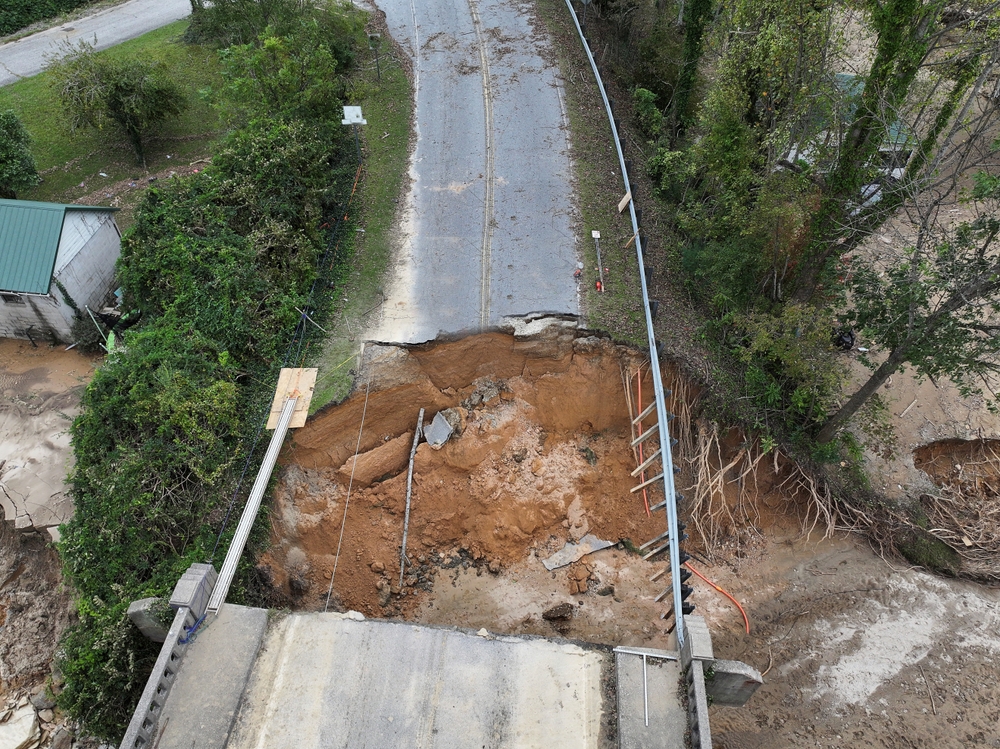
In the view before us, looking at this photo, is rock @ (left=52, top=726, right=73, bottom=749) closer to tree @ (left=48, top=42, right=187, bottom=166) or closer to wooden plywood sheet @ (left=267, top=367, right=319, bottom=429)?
wooden plywood sheet @ (left=267, top=367, right=319, bottom=429)

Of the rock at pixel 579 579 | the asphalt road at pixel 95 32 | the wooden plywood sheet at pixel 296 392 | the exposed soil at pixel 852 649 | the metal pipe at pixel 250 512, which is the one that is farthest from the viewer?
the asphalt road at pixel 95 32

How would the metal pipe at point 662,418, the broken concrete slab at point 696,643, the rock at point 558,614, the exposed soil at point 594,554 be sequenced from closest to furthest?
the broken concrete slab at point 696,643, the metal pipe at point 662,418, the exposed soil at point 594,554, the rock at point 558,614

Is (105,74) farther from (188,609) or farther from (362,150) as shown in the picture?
(188,609)

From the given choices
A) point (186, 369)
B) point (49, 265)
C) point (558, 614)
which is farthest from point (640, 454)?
point (49, 265)

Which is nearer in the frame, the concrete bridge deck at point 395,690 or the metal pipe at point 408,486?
the concrete bridge deck at point 395,690

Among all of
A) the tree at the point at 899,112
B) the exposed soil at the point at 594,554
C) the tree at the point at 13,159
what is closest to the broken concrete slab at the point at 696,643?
the exposed soil at the point at 594,554

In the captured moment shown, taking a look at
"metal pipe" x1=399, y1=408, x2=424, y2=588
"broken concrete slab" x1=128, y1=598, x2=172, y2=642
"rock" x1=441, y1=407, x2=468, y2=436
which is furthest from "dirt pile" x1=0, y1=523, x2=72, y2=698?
"rock" x1=441, y1=407, x2=468, y2=436

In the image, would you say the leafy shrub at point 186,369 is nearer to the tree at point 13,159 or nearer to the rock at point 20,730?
the rock at point 20,730

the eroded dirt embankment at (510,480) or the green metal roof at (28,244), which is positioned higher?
the green metal roof at (28,244)
